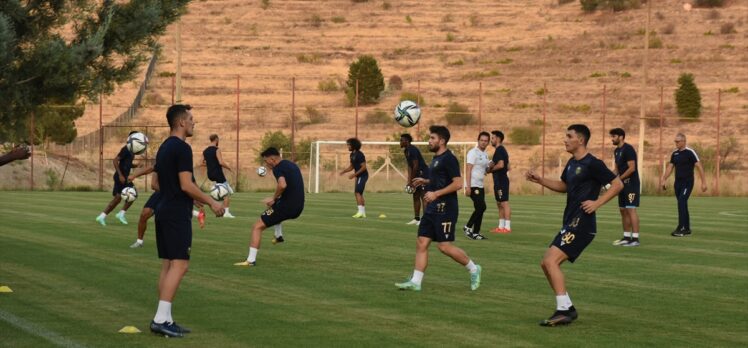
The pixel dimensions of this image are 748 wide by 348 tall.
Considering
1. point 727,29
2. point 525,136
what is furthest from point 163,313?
point 727,29

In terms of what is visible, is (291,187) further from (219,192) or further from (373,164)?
(373,164)

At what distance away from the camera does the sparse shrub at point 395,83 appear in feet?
298

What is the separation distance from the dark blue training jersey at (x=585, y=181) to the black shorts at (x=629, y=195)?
34.0ft

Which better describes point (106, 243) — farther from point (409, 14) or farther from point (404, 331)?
point (409, 14)

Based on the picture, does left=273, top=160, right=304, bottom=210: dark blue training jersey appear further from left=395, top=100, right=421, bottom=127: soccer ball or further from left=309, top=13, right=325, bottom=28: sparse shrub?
left=309, top=13, right=325, bottom=28: sparse shrub

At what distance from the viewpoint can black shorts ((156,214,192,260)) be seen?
36.8ft

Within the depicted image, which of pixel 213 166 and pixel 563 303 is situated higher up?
pixel 213 166

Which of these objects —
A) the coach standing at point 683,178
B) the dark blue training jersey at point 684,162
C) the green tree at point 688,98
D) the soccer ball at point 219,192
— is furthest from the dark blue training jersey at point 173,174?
the green tree at point 688,98

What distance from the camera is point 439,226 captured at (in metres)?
14.9

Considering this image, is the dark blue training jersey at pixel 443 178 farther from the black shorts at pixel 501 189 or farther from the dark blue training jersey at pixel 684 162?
the dark blue training jersey at pixel 684 162

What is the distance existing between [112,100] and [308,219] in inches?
2483

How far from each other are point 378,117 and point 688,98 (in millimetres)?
20536

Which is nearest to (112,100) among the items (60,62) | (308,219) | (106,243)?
(308,219)

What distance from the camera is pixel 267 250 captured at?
20.5 metres
